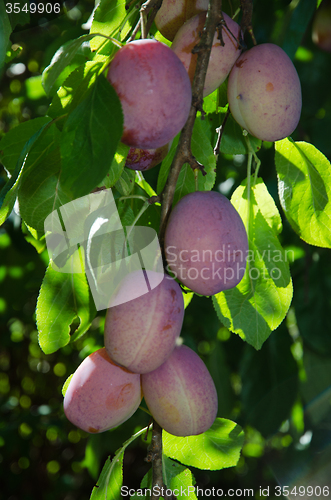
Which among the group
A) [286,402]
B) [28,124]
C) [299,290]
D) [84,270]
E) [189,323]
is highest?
[28,124]

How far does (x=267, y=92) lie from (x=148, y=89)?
0.21 metres

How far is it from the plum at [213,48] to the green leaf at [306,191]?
23cm

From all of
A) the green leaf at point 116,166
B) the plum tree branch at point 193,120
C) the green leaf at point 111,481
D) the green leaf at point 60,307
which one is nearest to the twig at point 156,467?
the plum tree branch at point 193,120

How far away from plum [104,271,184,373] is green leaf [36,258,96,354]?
18cm

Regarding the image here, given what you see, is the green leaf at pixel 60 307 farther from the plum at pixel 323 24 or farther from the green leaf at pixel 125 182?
the plum at pixel 323 24

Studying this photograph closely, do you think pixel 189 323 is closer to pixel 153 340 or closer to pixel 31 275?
pixel 31 275

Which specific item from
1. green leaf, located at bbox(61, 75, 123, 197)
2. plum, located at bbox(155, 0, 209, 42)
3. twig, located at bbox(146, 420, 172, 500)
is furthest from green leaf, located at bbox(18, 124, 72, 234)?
twig, located at bbox(146, 420, 172, 500)

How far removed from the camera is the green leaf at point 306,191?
2.31ft

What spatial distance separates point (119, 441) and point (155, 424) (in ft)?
3.03

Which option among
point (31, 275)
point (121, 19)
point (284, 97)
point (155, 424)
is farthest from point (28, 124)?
point (31, 275)

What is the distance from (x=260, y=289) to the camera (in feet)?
2.35

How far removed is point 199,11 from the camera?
63 cm

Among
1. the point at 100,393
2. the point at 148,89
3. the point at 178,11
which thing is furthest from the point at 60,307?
the point at 178,11

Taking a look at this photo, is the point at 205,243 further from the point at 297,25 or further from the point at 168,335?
the point at 297,25
